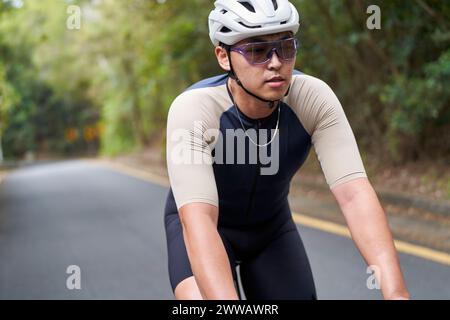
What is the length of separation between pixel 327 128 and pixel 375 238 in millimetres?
524

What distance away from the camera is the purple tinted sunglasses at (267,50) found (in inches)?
92.4

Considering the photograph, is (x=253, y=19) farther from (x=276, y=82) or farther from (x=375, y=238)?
(x=375, y=238)

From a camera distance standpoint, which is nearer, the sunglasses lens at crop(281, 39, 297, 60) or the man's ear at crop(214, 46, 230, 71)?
the sunglasses lens at crop(281, 39, 297, 60)

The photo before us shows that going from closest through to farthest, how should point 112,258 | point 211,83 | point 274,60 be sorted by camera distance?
point 274,60
point 211,83
point 112,258

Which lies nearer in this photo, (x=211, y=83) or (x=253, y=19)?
(x=253, y=19)

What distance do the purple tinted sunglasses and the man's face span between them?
0.01 meters

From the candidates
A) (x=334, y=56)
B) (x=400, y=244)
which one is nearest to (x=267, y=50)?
(x=400, y=244)

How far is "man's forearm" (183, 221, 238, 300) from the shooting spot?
2070mm

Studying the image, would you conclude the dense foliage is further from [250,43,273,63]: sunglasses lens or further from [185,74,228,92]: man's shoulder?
[250,43,273,63]: sunglasses lens

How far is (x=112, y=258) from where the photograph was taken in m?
7.08

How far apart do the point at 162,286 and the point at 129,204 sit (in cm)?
591

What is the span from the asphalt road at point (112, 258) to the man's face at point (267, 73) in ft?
10.2

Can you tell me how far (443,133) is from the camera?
33.4 ft

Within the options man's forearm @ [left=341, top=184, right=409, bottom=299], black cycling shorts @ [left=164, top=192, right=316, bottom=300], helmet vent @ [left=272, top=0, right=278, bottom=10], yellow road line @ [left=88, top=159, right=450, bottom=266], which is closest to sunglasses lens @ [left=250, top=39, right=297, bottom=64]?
helmet vent @ [left=272, top=0, right=278, bottom=10]
